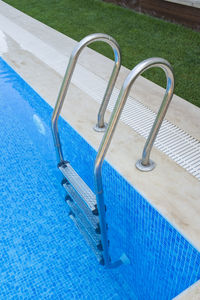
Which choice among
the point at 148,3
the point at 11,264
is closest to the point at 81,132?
the point at 11,264

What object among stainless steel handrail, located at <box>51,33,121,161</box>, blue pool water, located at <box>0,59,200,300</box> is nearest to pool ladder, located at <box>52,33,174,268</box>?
stainless steel handrail, located at <box>51,33,121,161</box>

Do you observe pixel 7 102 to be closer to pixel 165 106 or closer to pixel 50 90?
pixel 50 90

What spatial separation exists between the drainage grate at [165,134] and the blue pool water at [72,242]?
1.56 feet

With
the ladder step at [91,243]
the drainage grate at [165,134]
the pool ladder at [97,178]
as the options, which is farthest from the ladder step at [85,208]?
the drainage grate at [165,134]

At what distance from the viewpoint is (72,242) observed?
242cm

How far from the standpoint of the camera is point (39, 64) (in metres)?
4.03

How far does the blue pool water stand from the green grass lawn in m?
1.48

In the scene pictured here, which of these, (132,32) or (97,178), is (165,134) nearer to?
(97,178)

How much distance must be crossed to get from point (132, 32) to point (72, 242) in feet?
13.0

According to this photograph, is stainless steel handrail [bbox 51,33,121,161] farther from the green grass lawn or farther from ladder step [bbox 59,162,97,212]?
the green grass lawn

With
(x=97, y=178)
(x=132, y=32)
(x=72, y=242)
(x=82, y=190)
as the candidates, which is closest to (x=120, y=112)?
(x=97, y=178)

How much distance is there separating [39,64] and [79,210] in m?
2.48

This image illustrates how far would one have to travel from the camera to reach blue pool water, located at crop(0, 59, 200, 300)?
1.90 m

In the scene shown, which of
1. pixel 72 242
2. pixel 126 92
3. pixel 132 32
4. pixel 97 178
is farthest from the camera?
pixel 132 32
